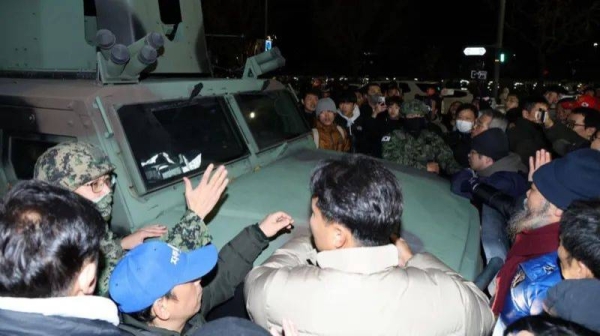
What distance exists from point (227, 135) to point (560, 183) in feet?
6.98

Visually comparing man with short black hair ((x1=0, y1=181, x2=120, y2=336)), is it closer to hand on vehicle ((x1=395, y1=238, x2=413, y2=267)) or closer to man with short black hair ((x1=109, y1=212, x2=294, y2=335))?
man with short black hair ((x1=109, y1=212, x2=294, y2=335))

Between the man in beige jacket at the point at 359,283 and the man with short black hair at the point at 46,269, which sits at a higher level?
the man with short black hair at the point at 46,269

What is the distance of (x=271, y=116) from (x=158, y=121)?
4.27 feet

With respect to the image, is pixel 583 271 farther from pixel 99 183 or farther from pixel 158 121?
pixel 158 121

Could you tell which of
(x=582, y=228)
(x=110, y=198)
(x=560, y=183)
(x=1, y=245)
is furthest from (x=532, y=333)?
(x=110, y=198)

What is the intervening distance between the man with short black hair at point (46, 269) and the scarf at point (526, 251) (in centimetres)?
179

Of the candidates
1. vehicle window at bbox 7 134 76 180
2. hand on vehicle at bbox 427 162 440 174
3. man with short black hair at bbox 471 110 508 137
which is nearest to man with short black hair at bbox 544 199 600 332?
vehicle window at bbox 7 134 76 180

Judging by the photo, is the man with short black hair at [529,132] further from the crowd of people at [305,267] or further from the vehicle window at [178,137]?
the vehicle window at [178,137]

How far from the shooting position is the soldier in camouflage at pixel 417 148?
17.1 feet

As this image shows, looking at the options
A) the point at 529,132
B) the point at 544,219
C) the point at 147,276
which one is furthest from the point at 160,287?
the point at 529,132

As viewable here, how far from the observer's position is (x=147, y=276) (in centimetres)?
190

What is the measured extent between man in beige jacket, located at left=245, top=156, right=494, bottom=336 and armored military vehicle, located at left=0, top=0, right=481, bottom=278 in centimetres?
91

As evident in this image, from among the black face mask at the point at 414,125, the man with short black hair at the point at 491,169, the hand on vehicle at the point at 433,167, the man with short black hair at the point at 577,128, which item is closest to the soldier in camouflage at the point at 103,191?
the man with short black hair at the point at 491,169

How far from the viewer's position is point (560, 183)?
257 centimetres
